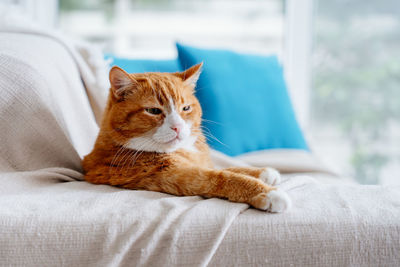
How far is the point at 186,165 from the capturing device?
104 cm

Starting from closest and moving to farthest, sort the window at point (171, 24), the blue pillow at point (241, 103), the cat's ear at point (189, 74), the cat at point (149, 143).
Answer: the cat at point (149, 143) → the cat's ear at point (189, 74) → the blue pillow at point (241, 103) → the window at point (171, 24)

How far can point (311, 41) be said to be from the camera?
2.68 m

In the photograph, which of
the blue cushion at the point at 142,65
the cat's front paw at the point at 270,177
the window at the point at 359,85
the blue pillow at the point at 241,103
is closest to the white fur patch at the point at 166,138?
the cat's front paw at the point at 270,177

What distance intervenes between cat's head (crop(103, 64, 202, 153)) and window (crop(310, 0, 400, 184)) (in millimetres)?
1939

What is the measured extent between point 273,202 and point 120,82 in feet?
1.85

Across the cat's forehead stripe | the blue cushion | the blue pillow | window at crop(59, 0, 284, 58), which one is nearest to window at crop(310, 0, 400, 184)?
window at crop(59, 0, 284, 58)

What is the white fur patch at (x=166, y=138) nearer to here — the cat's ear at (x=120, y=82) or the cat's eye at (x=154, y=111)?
the cat's eye at (x=154, y=111)

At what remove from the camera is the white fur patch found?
1.04 meters

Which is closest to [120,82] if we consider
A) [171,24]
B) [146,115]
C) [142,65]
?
[146,115]

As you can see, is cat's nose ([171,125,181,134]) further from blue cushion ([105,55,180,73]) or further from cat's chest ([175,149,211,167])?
blue cushion ([105,55,180,73])

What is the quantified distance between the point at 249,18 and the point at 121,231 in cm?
226

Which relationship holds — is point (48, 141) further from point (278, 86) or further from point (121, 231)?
point (278, 86)

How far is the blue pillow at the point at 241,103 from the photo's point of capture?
1686 millimetres

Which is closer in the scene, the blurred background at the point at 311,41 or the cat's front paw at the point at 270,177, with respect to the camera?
the cat's front paw at the point at 270,177
